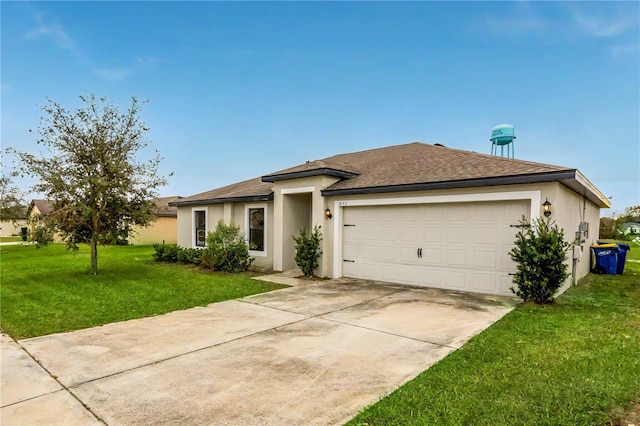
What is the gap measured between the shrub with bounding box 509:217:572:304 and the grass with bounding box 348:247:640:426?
3.58ft

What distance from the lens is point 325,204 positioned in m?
10.7

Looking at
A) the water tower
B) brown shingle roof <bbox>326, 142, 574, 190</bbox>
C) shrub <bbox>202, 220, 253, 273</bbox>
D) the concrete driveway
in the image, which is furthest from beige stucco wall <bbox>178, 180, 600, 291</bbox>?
the water tower

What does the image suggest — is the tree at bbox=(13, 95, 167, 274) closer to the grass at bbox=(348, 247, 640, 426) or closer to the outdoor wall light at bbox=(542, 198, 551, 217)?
the grass at bbox=(348, 247, 640, 426)

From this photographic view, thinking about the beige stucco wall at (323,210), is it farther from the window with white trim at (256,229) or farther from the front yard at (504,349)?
the front yard at (504,349)

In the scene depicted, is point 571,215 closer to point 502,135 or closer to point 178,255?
point 502,135

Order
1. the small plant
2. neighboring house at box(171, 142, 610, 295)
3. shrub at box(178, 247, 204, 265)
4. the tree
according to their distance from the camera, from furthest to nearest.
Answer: shrub at box(178, 247, 204, 265)
the small plant
the tree
neighboring house at box(171, 142, 610, 295)

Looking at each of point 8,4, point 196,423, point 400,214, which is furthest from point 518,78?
point 8,4

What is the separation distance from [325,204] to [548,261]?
594 cm

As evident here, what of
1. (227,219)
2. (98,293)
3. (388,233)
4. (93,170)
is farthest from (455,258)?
(93,170)

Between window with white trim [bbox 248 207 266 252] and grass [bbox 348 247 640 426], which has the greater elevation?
window with white trim [bbox 248 207 266 252]

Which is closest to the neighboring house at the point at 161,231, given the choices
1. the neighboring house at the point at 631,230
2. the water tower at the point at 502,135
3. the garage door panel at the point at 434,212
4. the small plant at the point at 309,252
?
the small plant at the point at 309,252

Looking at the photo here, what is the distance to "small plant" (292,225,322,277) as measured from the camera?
34.5 feet

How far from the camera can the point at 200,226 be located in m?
16.1

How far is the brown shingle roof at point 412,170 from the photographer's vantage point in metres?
7.92
